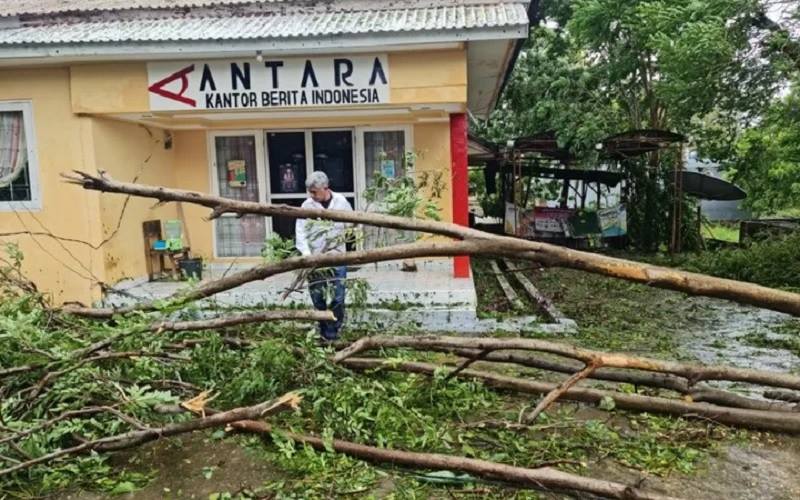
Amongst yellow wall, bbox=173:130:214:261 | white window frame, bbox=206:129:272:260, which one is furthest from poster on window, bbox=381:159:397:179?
yellow wall, bbox=173:130:214:261

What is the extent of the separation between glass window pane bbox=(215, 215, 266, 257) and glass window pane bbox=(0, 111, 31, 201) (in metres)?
2.91

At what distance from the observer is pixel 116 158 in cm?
841

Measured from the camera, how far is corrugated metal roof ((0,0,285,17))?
9039 millimetres

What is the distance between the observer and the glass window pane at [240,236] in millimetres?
10164

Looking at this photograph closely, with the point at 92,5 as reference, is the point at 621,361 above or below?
below

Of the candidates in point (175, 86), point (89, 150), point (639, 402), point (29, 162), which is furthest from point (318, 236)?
point (29, 162)

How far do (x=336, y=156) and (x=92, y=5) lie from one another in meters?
4.44

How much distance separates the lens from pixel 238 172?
10016mm

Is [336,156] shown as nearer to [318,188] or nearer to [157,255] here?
[157,255]

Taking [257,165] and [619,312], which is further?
[257,165]

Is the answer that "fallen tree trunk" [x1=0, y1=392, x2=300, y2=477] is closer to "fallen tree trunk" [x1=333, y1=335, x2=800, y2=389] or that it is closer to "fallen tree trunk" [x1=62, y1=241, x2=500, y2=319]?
"fallen tree trunk" [x1=62, y1=241, x2=500, y2=319]

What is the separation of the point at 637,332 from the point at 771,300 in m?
3.66


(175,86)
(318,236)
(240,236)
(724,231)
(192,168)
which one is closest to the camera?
(318,236)

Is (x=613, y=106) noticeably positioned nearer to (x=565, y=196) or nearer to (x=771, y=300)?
(x=565, y=196)
